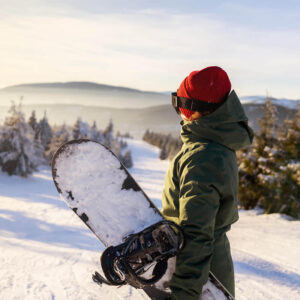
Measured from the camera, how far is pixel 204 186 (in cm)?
150

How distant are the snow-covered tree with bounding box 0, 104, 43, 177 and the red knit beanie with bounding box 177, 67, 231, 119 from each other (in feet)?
57.5

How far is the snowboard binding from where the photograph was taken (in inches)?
61.5

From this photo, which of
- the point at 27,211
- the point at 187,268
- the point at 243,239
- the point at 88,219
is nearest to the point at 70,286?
the point at 88,219

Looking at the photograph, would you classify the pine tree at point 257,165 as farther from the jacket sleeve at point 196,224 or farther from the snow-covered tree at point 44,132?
the snow-covered tree at point 44,132

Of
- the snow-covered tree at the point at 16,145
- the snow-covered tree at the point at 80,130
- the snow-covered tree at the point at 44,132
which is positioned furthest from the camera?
the snow-covered tree at the point at 44,132

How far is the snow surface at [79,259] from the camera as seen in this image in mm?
3668

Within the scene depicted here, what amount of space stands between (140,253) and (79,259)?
11.3 feet

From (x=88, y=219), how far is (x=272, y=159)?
32.6 feet

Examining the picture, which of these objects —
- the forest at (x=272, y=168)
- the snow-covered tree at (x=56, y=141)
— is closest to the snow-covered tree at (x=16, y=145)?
the snow-covered tree at (x=56, y=141)

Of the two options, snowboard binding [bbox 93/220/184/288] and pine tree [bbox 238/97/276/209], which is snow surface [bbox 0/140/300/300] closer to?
snowboard binding [bbox 93/220/184/288]

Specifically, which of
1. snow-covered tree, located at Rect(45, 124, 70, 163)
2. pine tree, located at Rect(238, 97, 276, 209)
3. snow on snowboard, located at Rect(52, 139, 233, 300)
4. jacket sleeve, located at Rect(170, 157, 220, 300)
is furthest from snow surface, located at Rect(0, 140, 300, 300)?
snow-covered tree, located at Rect(45, 124, 70, 163)

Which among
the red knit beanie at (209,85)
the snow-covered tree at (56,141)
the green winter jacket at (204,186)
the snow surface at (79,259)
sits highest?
the red knit beanie at (209,85)

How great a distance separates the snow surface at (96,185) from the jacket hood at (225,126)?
64 centimetres

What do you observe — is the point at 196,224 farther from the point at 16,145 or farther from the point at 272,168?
the point at 16,145
